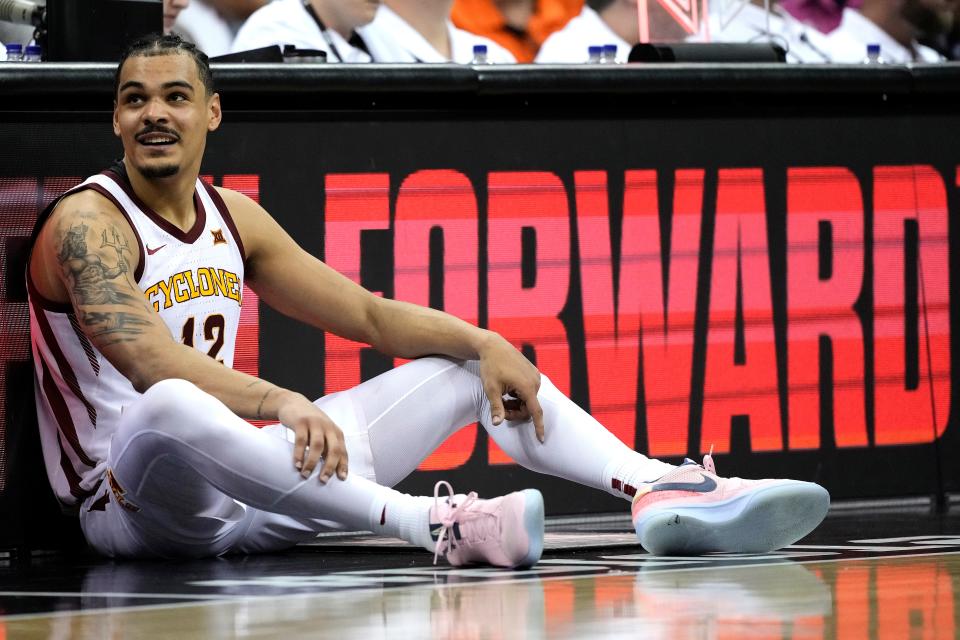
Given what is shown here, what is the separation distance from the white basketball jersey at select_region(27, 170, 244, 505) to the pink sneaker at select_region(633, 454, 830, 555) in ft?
3.00

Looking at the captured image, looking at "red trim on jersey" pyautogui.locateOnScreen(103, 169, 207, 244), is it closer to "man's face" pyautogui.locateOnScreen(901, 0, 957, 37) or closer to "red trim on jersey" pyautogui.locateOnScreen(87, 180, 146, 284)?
"red trim on jersey" pyautogui.locateOnScreen(87, 180, 146, 284)

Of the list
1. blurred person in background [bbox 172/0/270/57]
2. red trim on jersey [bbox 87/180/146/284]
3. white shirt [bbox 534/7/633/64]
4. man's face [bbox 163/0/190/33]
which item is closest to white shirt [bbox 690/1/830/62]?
white shirt [bbox 534/7/633/64]

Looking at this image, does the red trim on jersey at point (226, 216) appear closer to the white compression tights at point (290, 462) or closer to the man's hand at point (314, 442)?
the white compression tights at point (290, 462)

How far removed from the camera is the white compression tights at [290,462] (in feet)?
8.57

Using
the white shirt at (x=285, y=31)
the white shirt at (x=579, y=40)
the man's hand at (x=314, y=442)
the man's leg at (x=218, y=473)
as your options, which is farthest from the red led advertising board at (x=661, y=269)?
the white shirt at (x=579, y=40)

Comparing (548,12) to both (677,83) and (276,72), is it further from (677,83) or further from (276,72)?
(276,72)

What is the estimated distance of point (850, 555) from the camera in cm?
283

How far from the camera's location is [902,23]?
745 centimetres

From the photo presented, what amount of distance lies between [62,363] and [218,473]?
2.06 ft

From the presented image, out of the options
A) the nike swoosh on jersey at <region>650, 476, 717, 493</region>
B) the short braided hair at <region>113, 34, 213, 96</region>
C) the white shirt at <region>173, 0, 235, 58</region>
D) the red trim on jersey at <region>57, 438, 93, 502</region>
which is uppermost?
the white shirt at <region>173, 0, 235, 58</region>

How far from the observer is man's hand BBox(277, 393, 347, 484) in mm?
2604

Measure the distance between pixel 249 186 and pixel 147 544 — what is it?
3.12 feet

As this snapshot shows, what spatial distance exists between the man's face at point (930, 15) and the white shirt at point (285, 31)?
2809 mm

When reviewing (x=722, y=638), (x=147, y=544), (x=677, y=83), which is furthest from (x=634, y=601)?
(x=677, y=83)
